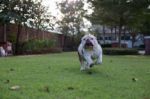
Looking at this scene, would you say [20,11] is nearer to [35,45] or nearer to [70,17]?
[35,45]

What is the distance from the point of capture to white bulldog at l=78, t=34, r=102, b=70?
29.1 ft

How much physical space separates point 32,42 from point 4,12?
4895 millimetres

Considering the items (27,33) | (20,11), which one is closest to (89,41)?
(20,11)

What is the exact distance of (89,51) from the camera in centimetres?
900

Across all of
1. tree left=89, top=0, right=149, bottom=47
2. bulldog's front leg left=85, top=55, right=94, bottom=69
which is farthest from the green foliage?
bulldog's front leg left=85, top=55, right=94, bottom=69

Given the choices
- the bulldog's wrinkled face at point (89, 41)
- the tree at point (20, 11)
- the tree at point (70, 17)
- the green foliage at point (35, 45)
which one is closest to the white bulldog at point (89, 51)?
the bulldog's wrinkled face at point (89, 41)

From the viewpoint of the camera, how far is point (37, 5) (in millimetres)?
26344

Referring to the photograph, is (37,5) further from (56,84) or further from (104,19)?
(56,84)

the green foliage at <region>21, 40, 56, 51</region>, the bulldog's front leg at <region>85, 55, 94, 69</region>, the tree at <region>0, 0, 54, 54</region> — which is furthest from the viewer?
the green foliage at <region>21, 40, 56, 51</region>

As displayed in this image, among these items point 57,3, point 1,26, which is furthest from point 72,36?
point 1,26

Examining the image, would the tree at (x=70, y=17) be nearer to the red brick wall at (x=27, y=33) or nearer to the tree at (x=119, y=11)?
the red brick wall at (x=27, y=33)

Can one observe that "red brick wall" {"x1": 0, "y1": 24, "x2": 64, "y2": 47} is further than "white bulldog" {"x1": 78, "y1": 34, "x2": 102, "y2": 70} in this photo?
Yes

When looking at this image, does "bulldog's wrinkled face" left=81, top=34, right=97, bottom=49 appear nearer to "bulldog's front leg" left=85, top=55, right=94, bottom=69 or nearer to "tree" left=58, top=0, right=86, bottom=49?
"bulldog's front leg" left=85, top=55, right=94, bottom=69

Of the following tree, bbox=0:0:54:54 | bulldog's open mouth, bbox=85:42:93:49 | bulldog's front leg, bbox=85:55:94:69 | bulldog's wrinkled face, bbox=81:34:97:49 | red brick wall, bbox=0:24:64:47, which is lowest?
bulldog's front leg, bbox=85:55:94:69
